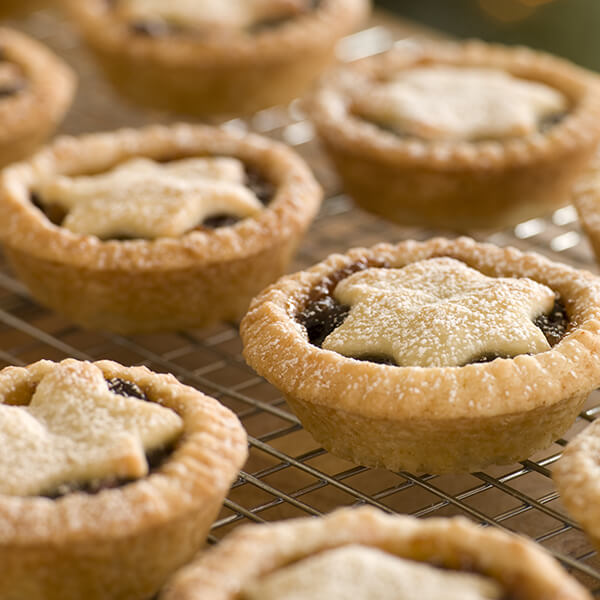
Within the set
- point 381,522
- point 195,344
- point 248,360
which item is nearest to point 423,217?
point 195,344

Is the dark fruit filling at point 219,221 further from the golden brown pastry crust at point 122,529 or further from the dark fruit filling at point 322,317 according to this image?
the golden brown pastry crust at point 122,529

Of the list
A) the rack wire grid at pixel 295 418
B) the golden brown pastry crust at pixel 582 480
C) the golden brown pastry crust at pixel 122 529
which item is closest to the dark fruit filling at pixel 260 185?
the rack wire grid at pixel 295 418

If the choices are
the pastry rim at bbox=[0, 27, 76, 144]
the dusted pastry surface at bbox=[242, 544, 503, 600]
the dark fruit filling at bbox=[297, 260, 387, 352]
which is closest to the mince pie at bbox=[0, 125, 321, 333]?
the dark fruit filling at bbox=[297, 260, 387, 352]

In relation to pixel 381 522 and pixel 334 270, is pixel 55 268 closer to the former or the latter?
pixel 334 270

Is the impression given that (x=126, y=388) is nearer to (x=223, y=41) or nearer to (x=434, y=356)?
(x=434, y=356)

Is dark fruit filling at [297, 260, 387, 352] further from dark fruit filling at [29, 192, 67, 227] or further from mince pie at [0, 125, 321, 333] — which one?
dark fruit filling at [29, 192, 67, 227]

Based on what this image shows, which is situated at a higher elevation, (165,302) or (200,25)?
(200,25)
